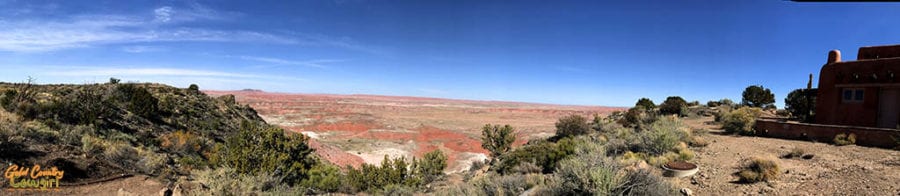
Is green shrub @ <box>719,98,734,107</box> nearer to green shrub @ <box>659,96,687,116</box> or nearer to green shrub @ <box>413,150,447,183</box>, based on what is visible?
green shrub @ <box>659,96,687,116</box>

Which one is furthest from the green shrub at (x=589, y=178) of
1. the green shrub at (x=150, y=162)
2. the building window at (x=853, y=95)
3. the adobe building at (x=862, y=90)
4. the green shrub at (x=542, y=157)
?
the building window at (x=853, y=95)

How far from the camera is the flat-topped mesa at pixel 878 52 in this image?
13.2m

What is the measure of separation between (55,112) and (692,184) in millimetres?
19773

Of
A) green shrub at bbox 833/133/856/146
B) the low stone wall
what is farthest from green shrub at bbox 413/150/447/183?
green shrub at bbox 833/133/856/146

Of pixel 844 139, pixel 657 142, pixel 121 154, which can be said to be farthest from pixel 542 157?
pixel 121 154

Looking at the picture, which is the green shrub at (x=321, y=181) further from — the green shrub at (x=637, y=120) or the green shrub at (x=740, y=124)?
the green shrub at (x=740, y=124)

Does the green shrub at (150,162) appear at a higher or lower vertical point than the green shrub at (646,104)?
lower

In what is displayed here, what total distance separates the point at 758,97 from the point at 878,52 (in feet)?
52.8

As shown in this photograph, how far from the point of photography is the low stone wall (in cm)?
1087

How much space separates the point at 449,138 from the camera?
3669cm

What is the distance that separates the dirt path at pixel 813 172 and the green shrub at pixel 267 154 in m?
10.9

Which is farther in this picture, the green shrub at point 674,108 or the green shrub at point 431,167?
the green shrub at point 674,108

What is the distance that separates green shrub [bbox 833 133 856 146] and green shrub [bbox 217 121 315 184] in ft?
53.9

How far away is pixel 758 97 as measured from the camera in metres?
27.9
